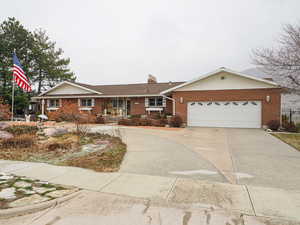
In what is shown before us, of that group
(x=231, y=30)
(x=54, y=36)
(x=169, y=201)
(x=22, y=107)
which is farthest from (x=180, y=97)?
(x=54, y=36)

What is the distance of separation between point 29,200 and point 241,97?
14.9 metres

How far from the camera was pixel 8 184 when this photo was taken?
3.82 metres

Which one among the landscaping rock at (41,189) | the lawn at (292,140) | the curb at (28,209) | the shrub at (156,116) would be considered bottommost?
the curb at (28,209)

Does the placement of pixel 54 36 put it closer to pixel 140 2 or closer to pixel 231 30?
pixel 140 2

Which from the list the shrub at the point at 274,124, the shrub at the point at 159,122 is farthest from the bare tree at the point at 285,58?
the shrub at the point at 159,122

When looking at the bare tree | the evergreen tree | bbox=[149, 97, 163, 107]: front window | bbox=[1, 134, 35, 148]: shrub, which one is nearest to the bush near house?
bbox=[149, 97, 163, 107]: front window

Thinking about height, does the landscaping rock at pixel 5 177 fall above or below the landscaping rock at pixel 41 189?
below

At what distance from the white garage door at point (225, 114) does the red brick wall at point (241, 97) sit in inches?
13.7

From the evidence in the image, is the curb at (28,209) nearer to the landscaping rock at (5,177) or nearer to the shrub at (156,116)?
the landscaping rock at (5,177)

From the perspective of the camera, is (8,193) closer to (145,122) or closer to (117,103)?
(145,122)

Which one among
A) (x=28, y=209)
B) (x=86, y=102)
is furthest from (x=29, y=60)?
(x=28, y=209)

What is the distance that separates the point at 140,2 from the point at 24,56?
23638 millimetres

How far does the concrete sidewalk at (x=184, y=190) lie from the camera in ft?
9.48

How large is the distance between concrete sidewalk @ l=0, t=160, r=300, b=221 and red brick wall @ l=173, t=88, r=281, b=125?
1182 centimetres
